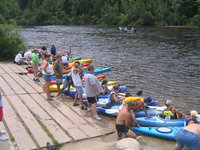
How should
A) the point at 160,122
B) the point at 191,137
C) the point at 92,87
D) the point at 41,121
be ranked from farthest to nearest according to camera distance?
1. the point at 160,122
2. the point at 92,87
3. the point at 41,121
4. the point at 191,137

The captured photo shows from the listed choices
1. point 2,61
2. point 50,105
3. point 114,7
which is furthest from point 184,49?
point 114,7

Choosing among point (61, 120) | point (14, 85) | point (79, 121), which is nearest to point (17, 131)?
point (61, 120)

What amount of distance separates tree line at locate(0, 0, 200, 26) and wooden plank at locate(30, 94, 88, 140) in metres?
31.6

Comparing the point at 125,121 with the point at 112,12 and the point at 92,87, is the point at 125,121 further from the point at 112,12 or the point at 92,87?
the point at 112,12

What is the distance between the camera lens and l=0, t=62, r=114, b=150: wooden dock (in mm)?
5965

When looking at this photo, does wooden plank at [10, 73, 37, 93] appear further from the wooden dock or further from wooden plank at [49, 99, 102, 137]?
wooden plank at [49, 99, 102, 137]

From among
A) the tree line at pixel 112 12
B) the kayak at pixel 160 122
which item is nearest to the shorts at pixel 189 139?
the kayak at pixel 160 122

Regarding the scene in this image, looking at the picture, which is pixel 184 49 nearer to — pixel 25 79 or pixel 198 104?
pixel 198 104

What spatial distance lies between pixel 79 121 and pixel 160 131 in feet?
7.65

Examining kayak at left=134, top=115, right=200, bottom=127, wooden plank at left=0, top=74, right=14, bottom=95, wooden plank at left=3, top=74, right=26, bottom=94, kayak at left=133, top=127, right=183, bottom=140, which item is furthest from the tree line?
kayak at left=133, top=127, right=183, bottom=140

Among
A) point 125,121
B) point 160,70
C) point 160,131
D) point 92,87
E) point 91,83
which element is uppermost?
point 91,83

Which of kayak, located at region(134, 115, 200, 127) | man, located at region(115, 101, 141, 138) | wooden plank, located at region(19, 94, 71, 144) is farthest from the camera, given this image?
kayak, located at region(134, 115, 200, 127)

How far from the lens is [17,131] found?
619 cm

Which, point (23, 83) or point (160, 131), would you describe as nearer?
point (160, 131)
